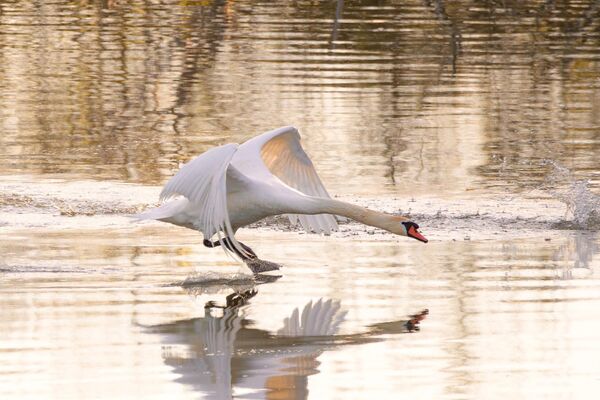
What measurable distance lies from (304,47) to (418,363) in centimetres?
1584

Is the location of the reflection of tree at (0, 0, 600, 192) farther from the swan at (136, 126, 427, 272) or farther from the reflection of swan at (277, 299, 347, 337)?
the reflection of swan at (277, 299, 347, 337)

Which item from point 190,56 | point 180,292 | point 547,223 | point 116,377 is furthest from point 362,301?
point 190,56

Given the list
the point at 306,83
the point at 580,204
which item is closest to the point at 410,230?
the point at 580,204

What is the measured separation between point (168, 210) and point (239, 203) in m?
0.48

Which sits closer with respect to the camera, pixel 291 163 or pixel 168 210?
pixel 168 210

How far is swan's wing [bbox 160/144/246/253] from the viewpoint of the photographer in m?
9.89

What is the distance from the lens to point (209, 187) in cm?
1008

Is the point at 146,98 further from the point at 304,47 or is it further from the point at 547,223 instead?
the point at 547,223

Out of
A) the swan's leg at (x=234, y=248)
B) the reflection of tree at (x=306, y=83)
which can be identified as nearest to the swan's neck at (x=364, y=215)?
the swan's leg at (x=234, y=248)

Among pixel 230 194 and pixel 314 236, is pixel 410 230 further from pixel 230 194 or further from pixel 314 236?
pixel 314 236

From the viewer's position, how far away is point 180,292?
9.65 meters

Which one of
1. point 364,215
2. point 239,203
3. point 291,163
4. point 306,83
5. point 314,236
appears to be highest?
point 364,215

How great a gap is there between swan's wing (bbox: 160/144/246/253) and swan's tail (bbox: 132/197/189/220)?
0.84 ft

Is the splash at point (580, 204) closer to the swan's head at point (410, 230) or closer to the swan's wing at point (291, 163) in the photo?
the swan's wing at point (291, 163)
